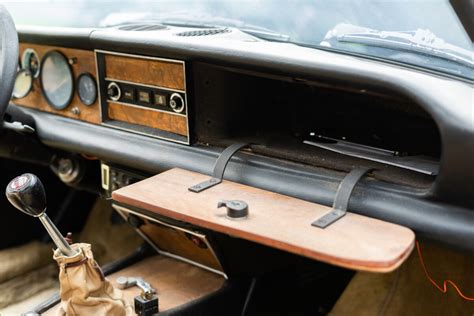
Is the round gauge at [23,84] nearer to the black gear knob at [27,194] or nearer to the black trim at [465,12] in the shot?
the black gear knob at [27,194]

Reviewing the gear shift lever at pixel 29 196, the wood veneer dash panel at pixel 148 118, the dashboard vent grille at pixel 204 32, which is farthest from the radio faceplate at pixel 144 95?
the gear shift lever at pixel 29 196

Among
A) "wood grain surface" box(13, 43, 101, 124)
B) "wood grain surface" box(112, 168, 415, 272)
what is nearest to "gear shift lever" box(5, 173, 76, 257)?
"wood grain surface" box(112, 168, 415, 272)

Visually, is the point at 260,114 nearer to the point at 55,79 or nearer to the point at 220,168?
the point at 220,168

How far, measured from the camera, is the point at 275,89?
6.37ft

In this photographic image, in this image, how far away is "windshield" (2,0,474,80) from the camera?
1.72 m

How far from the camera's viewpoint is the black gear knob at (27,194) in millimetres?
1473

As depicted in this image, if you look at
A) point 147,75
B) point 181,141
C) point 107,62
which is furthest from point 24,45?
point 181,141

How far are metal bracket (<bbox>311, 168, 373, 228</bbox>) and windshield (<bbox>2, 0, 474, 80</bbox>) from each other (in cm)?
43

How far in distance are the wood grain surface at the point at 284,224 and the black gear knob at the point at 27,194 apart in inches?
7.2

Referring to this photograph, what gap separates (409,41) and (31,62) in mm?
Result: 1339

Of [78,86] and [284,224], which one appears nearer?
[284,224]

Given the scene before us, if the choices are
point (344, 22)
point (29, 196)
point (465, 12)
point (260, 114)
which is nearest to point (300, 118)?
point (260, 114)

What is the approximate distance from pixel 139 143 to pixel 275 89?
0.45m

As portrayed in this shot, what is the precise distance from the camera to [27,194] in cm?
147
